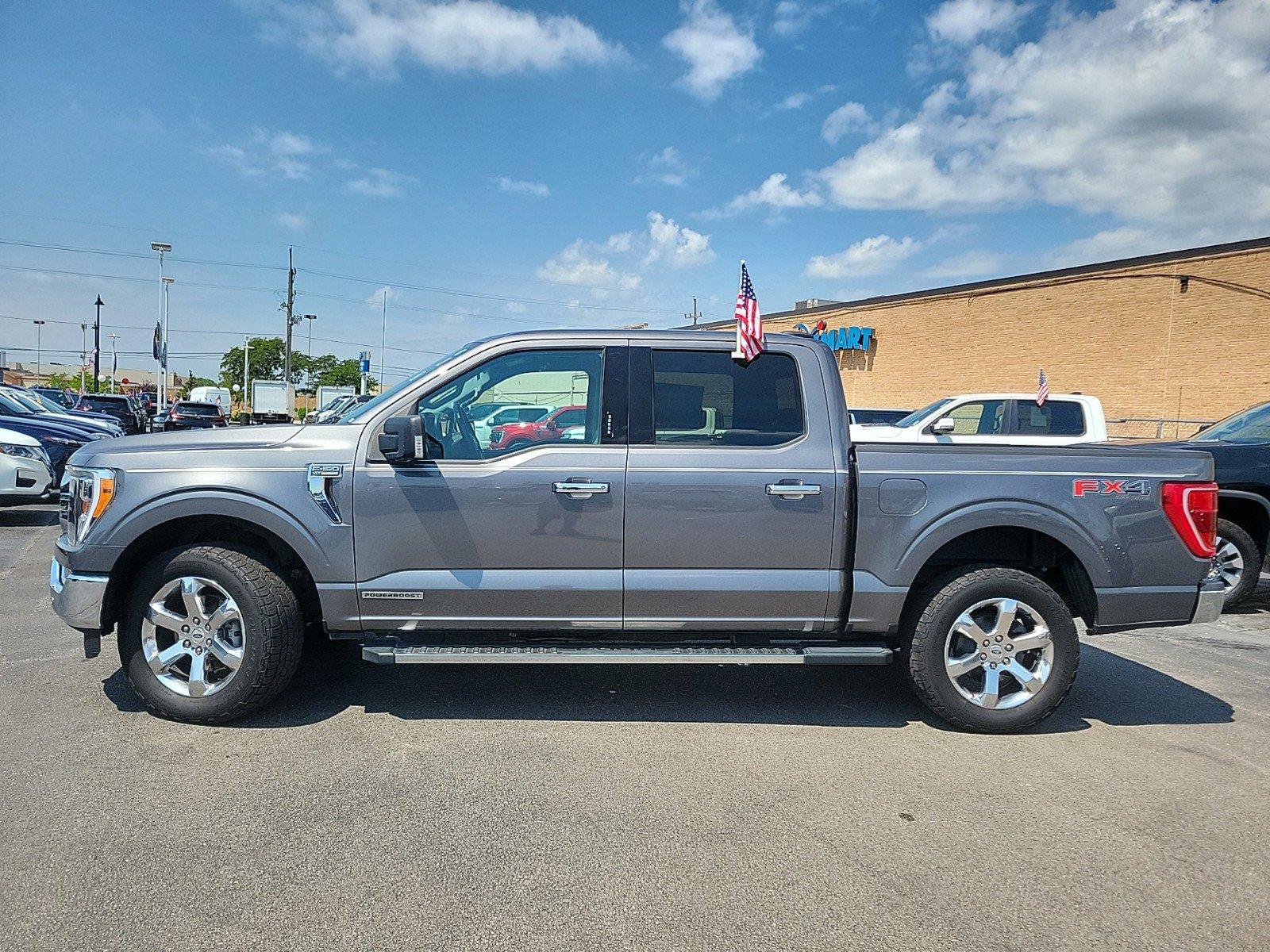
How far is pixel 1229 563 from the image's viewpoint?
776 centimetres

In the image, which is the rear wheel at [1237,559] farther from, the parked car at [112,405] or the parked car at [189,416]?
the parked car at [112,405]

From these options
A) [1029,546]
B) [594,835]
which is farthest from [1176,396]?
[594,835]

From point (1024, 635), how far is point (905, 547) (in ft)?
2.58

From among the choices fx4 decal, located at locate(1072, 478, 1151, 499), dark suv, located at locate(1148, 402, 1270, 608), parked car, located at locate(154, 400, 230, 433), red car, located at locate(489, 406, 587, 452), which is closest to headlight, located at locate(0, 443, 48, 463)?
red car, located at locate(489, 406, 587, 452)

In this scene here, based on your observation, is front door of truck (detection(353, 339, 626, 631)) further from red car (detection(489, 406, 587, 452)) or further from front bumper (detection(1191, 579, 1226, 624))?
front bumper (detection(1191, 579, 1226, 624))

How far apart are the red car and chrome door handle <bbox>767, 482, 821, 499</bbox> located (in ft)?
3.39

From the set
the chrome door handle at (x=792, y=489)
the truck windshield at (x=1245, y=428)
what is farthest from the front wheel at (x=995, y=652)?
the truck windshield at (x=1245, y=428)

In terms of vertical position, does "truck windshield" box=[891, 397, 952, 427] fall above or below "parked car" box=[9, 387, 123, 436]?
above

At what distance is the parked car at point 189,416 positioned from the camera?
28.1m

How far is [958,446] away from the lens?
4547 millimetres

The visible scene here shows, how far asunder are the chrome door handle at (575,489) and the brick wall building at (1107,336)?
18992 millimetres

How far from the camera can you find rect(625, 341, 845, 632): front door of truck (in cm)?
437

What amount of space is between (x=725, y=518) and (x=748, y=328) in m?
1.05

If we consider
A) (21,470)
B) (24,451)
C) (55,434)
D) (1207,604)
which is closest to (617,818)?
(1207,604)
